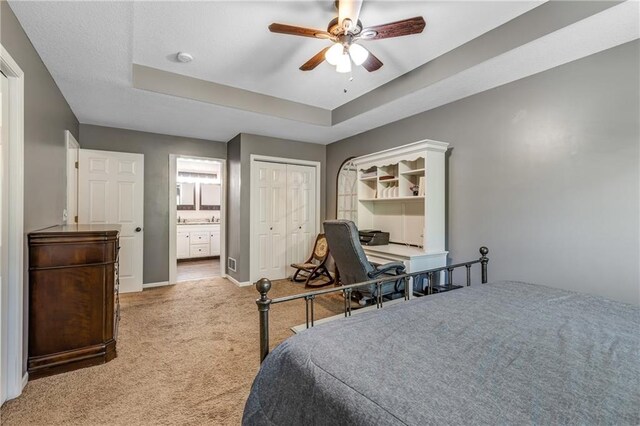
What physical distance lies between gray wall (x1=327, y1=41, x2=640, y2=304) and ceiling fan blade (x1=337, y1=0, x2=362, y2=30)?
1787mm

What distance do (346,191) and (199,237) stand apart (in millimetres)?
3848

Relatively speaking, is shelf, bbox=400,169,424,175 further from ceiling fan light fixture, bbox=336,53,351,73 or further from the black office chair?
ceiling fan light fixture, bbox=336,53,351,73

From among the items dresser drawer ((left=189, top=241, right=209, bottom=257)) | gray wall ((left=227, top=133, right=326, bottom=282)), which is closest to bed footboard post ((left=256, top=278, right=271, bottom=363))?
gray wall ((left=227, top=133, right=326, bottom=282))

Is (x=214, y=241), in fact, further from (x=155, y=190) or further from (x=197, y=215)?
(x=155, y=190)

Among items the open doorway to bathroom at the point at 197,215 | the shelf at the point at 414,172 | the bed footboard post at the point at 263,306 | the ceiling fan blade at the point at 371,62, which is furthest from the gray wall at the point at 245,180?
the bed footboard post at the point at 263,306

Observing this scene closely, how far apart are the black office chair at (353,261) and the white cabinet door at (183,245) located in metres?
4.80

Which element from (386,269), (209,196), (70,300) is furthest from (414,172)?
(209,196)

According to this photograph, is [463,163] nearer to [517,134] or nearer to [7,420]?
[517,134]

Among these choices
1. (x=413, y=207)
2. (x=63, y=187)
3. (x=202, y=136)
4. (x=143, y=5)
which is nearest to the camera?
(x=143, y=5)

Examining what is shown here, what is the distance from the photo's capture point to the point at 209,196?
293 inches

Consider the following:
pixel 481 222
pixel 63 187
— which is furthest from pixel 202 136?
pixel 481 222

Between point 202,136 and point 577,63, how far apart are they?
181 inches

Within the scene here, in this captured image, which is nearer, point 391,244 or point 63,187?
point 63,187

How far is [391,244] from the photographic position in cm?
394
